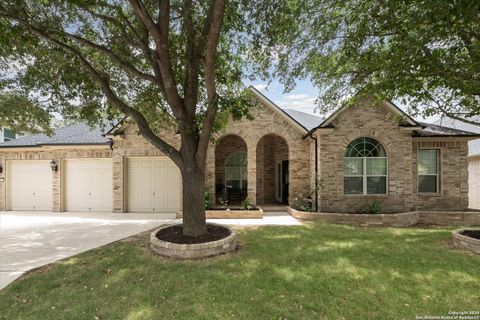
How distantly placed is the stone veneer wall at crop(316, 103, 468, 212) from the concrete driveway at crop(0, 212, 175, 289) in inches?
291

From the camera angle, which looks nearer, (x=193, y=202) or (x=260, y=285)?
(x=260, y=285)

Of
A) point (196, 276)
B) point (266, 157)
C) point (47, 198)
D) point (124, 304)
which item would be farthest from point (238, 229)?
point (47, 198)

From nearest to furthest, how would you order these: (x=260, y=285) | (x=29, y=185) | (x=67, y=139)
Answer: (x=260, y=285), (x=67, y=139), (x=29, y=185)

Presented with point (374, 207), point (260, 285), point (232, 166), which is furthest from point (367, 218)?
point (232, 166)

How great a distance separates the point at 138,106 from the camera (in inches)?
358

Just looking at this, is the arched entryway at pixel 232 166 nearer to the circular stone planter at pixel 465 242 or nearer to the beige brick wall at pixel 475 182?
the circular stone planter at pixel 465 242

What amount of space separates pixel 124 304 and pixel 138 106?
6.93 m

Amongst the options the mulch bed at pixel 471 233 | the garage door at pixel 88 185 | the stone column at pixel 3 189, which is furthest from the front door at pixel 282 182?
the stone column at pixel 3 189

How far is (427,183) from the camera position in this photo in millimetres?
11398

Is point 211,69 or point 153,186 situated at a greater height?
point 211,69

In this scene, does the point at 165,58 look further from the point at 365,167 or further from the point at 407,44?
the point at 365,167

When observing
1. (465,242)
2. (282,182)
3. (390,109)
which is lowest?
(465,242)

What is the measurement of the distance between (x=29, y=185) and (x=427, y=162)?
20406mm

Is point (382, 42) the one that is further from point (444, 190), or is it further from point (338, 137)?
point (444, 190)
